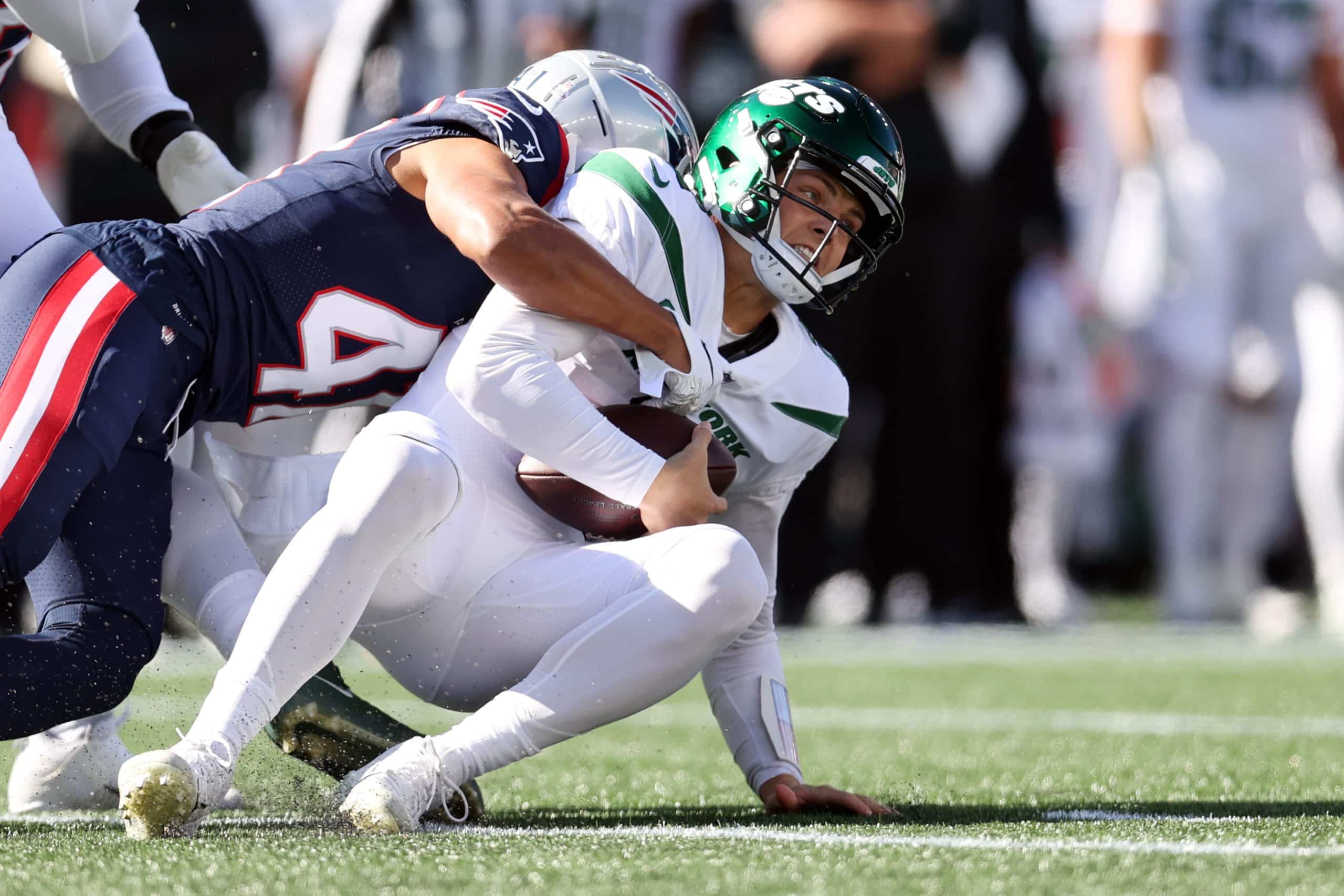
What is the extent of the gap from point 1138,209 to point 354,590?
5575 mm

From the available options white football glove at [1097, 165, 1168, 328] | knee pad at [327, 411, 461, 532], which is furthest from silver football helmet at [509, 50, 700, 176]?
white football glove at [1097, 165, 1168, 328]

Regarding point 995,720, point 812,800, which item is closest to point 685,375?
point 812,800

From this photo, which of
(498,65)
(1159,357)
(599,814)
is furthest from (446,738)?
(1159,357)

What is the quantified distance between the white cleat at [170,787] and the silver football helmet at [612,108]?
3.76ft

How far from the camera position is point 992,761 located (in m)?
3.48

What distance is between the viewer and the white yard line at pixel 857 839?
2277mm

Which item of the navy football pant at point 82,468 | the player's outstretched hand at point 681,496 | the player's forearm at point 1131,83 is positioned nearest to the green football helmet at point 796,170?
the player's outstretched hand at point 681,496

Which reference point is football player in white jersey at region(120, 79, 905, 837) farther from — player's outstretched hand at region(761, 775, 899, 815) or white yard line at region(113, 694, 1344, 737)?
white yard line at region(113, 694, 1344, 737)

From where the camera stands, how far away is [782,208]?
2799mm

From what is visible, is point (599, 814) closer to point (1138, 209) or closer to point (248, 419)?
point (248, 419)

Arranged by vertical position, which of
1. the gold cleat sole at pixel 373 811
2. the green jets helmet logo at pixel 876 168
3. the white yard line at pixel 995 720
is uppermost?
the green jets helmet logo at pixel 876 168

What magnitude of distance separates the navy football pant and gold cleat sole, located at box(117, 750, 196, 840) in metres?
0.23

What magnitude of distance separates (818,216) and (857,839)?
93cm

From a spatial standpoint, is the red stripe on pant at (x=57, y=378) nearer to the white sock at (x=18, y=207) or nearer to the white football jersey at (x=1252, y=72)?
the white sock at (x=18, y=207)
